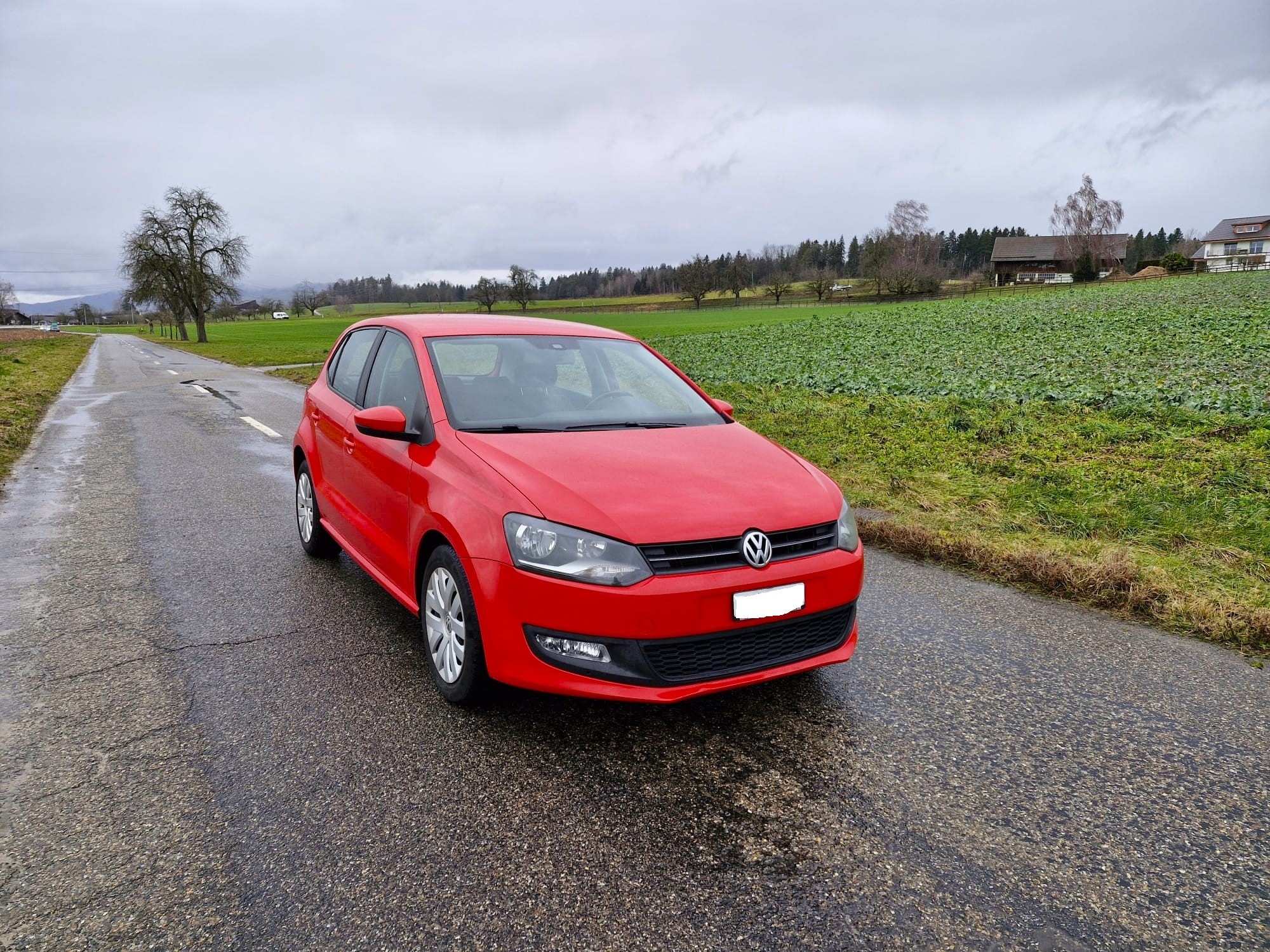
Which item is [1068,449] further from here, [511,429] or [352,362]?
[352,362]

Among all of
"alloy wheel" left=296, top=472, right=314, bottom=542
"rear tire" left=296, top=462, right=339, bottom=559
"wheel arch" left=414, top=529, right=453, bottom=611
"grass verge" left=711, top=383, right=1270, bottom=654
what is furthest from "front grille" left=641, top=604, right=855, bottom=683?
"alloy wheel" left=296, top=472, right=314, bottom=542

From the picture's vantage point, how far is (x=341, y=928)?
2170 mm

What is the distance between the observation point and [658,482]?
10.4 feet

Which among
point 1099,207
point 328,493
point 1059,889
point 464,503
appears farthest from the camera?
point 1099,207

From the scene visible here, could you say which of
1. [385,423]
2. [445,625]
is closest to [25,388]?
[385,423]

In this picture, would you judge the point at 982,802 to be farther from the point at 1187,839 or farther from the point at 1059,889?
the point at 1187,839

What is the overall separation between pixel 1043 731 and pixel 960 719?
12.4 inches

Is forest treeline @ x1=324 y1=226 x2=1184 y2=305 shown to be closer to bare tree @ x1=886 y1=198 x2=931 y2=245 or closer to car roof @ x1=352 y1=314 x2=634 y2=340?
bare tree @ x1=886 y1=198 x2=931 y2=245

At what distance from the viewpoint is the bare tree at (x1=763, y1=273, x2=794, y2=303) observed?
83.9 m

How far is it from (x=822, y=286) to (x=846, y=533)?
8866cm

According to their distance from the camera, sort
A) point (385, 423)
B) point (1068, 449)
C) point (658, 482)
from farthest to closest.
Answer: point (1068, 449)
point (385, 423)
point (658, 482)

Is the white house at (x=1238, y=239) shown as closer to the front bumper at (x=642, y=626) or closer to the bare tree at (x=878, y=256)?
the bare tree at (x=878, y=256)

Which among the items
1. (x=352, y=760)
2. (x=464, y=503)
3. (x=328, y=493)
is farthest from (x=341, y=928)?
(x=328, y=493)

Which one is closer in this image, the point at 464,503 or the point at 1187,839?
the point at 1187,839
